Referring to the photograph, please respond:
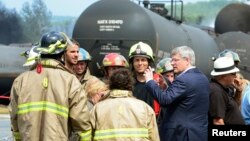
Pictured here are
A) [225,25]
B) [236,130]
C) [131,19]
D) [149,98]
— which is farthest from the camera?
[225,25]

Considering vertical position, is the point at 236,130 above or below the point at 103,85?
below

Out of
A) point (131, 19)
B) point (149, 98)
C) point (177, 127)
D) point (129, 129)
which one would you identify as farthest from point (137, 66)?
point (131, 19)

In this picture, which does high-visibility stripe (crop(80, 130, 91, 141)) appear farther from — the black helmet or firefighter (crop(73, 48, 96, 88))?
firefighter (crop(73, 48, 96, 88))

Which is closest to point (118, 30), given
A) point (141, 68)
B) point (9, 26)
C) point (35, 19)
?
point (141, 68)

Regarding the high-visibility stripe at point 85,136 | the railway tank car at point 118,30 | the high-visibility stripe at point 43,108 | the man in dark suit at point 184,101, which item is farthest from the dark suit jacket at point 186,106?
the railway tank car at point 118,30

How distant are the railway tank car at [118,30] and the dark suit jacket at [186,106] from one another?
15.4ft

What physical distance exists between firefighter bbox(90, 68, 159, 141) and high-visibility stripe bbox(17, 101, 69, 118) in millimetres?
281

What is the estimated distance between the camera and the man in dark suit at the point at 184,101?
18.8 ft

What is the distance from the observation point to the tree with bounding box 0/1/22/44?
125 ft

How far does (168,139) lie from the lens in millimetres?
5879

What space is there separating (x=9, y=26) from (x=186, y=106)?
1317 inches

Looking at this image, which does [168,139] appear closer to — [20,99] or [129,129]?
[129,129]

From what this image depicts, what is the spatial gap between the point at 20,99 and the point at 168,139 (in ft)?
5.47

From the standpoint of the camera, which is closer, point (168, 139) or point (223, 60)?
point (168, 139)
